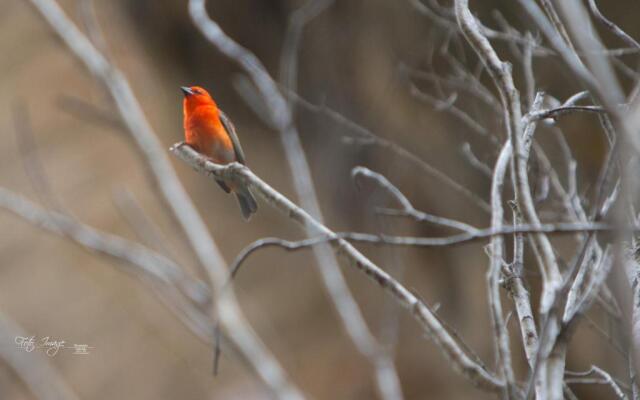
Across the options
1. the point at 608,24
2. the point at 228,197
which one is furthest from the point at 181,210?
the point at 228,197

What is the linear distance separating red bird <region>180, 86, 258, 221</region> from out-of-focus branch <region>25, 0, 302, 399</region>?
0.97m

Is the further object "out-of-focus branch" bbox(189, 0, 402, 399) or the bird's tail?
A: the bird's tail

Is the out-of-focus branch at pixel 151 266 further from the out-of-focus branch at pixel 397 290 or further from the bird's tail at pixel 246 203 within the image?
the bird's tail at pixel 246 203

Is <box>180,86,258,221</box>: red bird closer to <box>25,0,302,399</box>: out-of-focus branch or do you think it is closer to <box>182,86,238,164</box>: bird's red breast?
<box>182,86,238,164</box>: bird's red breast

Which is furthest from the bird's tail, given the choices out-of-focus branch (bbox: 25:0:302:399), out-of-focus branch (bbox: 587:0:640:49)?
out-of-focus branch (bbox: 587:0:640:49)

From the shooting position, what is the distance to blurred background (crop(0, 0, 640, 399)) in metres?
5.74

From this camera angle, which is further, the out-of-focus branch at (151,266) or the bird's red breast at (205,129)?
the bird's red breast at (205,129)

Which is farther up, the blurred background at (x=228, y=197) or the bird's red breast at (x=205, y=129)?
the bird's red breast at (x=205, y=129)

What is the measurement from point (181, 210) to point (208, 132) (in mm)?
1334

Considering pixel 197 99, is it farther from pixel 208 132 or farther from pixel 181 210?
pixel 181 210

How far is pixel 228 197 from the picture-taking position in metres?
6.15

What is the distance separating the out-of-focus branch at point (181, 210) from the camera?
49.8 inches

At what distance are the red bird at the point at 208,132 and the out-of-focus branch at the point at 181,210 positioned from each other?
3.17ft
